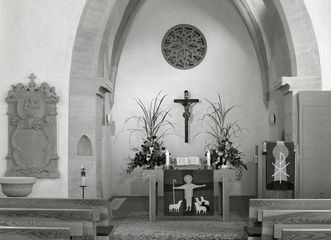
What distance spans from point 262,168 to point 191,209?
4.65ft

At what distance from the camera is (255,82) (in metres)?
12.2

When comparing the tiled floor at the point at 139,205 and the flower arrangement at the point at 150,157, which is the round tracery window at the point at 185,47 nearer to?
the tiled floor at the point at 139,205

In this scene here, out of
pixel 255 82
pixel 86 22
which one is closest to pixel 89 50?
pixel 86 22

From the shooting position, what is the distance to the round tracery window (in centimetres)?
1222

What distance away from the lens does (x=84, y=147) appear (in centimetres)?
858

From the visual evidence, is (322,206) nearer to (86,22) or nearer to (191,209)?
(191,209)

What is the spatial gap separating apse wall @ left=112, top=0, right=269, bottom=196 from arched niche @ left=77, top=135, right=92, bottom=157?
11.8 feet

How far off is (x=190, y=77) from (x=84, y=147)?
4416 mm

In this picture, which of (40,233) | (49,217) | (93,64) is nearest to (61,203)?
(49,217)

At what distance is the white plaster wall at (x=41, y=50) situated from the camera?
27.4 ft

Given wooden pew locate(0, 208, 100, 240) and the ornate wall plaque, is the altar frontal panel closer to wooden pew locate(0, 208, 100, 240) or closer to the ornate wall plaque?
the ornate wall plaque

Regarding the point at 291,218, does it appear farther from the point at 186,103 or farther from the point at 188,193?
the point at 186,103

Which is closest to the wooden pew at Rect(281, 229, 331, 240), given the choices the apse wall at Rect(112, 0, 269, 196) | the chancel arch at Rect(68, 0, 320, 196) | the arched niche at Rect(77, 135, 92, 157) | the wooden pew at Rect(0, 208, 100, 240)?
the wooden pew at Rect(0, 208, 100, 240)

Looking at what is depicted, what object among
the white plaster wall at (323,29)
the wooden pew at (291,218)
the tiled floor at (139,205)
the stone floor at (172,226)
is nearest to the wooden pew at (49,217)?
the wooden pew at (291,218)
